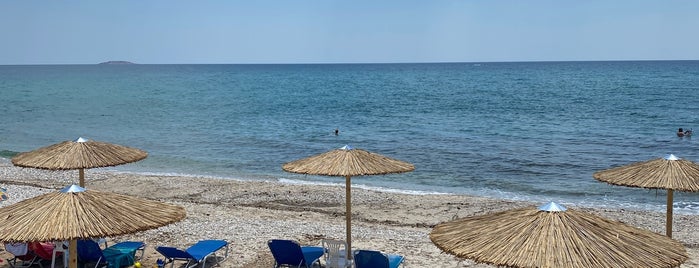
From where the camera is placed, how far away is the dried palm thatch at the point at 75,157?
10570 millimetres

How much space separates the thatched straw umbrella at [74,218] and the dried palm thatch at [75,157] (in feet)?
10.9

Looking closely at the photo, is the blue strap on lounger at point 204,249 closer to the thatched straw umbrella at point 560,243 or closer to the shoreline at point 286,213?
the shoreline at point 286,213

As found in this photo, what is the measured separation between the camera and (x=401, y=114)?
46281 millimetres

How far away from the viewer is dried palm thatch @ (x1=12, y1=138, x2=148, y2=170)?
10570 millimetres

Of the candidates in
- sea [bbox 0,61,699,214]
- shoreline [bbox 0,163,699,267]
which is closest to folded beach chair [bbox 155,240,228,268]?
shoreline [bbox 0,163,699,267]

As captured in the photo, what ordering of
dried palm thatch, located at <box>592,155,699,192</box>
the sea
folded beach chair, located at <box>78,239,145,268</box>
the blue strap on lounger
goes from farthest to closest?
the sea < the blue strap on lounger < folded beach chair, located at <box>78,239,145,268</box> < dried palm thatch, located at <box>592,155,699,192</box>

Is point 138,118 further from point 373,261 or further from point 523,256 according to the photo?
point 523,256

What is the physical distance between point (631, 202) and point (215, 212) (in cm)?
1132

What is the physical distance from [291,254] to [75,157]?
4025mm

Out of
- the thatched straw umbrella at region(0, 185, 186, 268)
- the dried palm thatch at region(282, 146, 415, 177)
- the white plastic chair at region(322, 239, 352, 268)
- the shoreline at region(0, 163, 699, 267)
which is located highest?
the dried palm thatch at region(282, 146, 415, 177)

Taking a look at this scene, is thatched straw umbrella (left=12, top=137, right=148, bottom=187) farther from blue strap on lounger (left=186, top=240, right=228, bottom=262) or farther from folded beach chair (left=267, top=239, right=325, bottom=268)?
folded beach chair (left=267, top=239, right=325, bottom=268)

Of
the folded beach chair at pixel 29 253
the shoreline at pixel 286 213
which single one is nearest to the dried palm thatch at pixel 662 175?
the shoreline at pixel 286 213

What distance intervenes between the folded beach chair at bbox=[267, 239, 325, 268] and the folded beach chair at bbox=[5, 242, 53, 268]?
11.6 ft

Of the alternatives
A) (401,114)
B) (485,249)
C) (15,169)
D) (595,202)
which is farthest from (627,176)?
(401,114)
